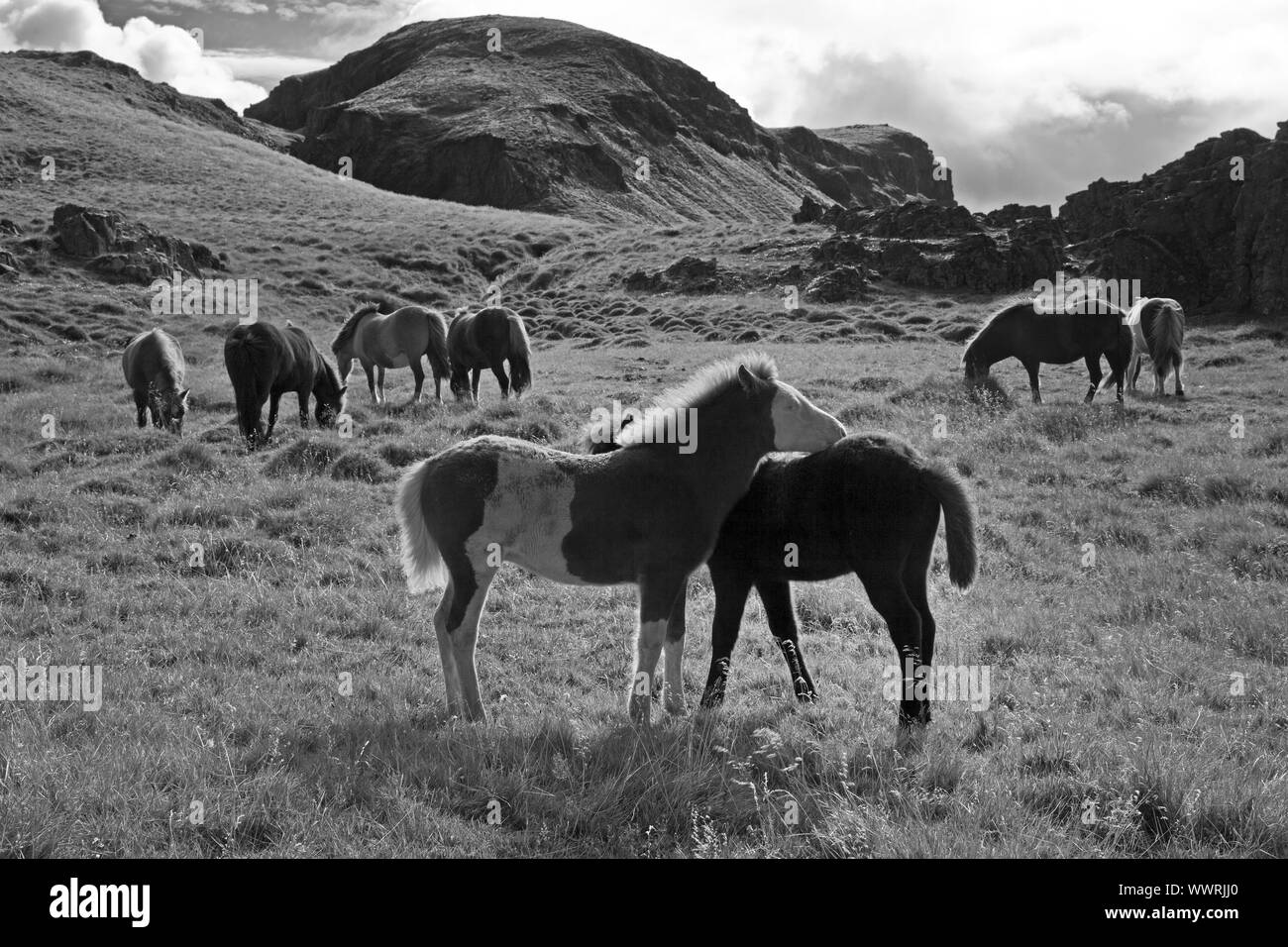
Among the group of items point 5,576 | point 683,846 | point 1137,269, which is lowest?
point 683,846

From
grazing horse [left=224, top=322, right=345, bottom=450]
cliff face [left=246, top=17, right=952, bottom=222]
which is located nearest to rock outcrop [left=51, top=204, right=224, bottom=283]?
grazing horse [left=224, top=322, right=345, bottom=450]

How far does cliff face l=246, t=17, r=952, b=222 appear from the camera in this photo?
118562 millimetres

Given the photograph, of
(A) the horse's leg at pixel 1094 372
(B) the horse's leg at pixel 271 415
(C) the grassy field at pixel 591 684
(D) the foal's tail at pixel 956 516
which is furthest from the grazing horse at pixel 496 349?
(D) the foal's tail at pixel 956 516

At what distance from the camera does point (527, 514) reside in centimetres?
569

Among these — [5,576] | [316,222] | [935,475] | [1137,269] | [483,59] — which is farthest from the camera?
[483,59]

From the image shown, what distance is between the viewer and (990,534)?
984cm

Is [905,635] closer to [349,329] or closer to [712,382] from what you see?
[712,382]

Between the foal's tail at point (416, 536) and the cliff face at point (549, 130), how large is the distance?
101 metres

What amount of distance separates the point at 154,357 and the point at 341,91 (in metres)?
186

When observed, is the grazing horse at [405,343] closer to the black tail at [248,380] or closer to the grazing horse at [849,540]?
the black tail at [248,380]

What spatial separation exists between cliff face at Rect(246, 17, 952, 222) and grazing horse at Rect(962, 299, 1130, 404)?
87968mm

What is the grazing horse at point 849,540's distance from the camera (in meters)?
5.74
